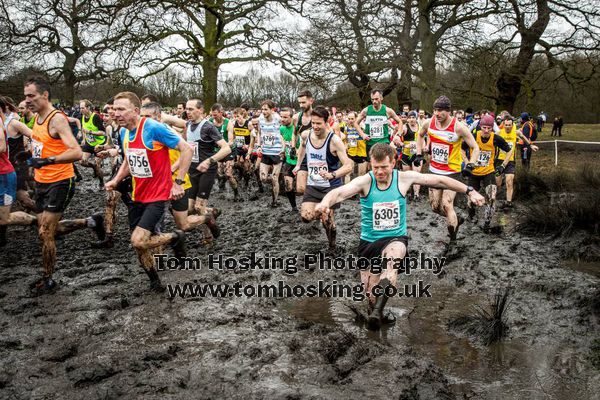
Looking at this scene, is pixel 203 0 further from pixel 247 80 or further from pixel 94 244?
pixel 247 80

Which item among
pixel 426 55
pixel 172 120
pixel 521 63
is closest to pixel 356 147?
Result: pixel 172 120

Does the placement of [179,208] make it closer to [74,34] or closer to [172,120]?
[172,120]

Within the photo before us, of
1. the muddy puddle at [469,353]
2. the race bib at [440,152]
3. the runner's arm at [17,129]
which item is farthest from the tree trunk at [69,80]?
the muddy puddle at [469,353]

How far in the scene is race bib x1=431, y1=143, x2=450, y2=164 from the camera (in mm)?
7898

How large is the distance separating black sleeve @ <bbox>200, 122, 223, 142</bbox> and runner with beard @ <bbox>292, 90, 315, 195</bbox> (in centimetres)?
124

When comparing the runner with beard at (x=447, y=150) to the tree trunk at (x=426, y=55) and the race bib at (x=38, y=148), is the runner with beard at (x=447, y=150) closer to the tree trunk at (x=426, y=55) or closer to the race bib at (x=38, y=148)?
the race bib at (x=38, y=148)

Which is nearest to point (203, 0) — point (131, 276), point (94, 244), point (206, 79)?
point (206, 79)

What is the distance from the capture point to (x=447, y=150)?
7.89 m

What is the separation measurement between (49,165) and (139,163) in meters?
0.99

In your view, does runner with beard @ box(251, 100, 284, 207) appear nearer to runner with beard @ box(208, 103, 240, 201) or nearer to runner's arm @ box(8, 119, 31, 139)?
runner with beard @ box(208, 103, 240, 201)

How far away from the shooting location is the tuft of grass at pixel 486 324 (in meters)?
4.73

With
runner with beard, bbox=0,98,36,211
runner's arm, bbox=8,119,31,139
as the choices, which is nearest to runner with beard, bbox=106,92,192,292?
runner's arm, bbox=8,119,31,139

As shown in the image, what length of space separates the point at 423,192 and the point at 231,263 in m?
7.44

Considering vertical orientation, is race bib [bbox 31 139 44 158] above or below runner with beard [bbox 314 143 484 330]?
above
